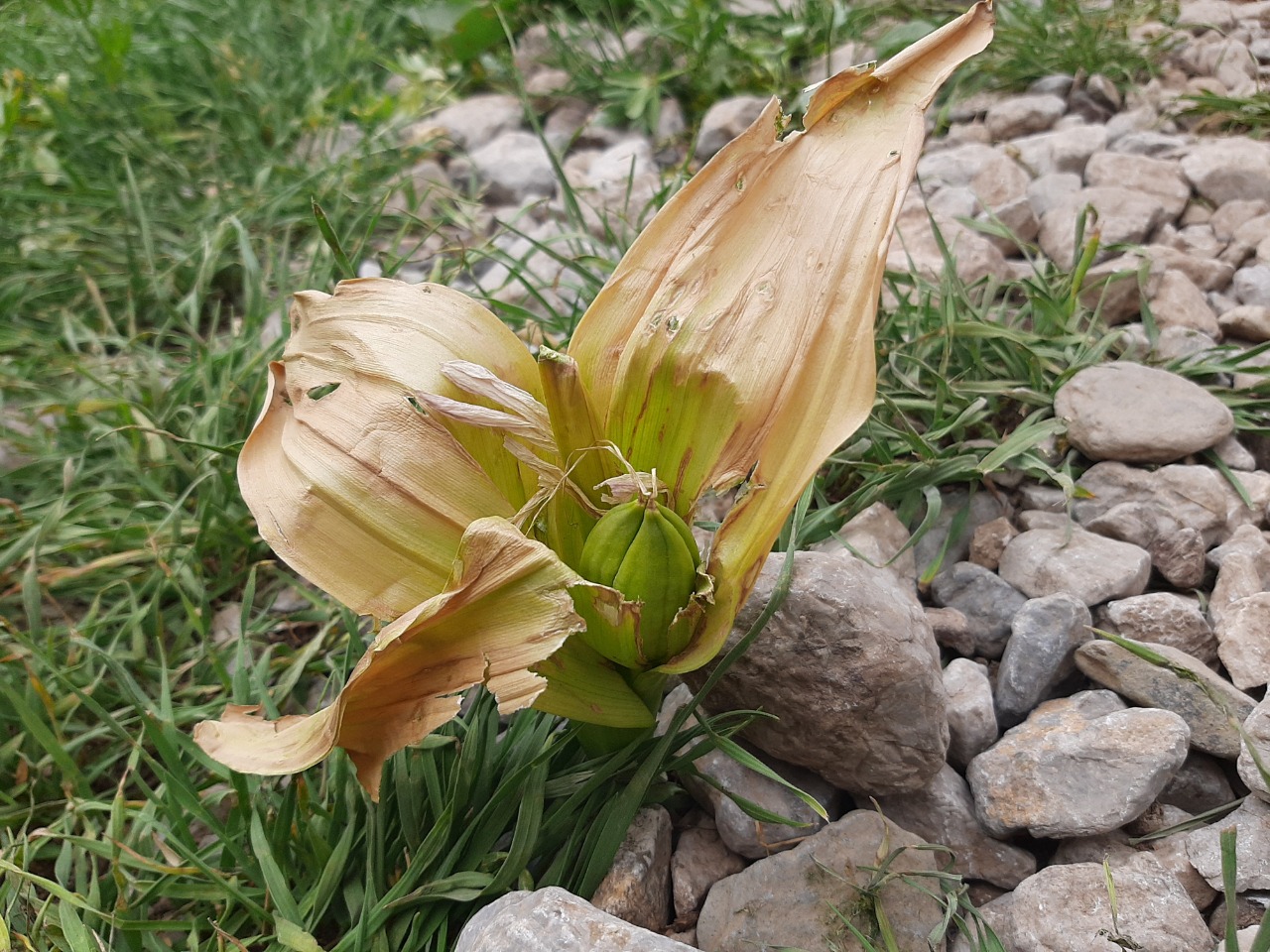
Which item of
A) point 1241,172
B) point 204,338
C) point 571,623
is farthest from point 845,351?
point 204,338

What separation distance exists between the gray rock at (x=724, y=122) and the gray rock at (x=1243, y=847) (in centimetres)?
158

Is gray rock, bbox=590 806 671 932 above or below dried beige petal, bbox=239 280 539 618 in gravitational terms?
below

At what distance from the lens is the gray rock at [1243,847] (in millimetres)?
813

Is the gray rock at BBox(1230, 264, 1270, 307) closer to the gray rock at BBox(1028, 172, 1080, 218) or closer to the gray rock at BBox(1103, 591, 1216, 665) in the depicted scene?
the gray rock at BBox(1028, 172, 1080, 218)

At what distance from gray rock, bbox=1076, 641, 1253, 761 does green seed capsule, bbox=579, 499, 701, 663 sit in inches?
18.2

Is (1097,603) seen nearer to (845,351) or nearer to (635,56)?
(845,351)

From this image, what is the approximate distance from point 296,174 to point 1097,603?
1879 millimetres

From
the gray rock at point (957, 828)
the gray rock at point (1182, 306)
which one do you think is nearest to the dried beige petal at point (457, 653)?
the gray rock at point (957, 828)

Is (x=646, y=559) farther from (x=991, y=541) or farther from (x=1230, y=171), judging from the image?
(x=1230, y=171)

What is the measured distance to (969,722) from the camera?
3.21ft

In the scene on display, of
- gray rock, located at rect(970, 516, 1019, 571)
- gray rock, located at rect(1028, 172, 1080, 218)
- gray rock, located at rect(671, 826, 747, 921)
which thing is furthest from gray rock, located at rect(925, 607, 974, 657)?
gray rock, located at rect(1028, 172, 1080, 218)

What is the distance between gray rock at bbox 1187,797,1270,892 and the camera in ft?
2.67

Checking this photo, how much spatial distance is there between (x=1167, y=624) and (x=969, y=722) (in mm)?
242

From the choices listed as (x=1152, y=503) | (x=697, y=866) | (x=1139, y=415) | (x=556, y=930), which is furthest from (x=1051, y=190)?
(x=556, y=930)
